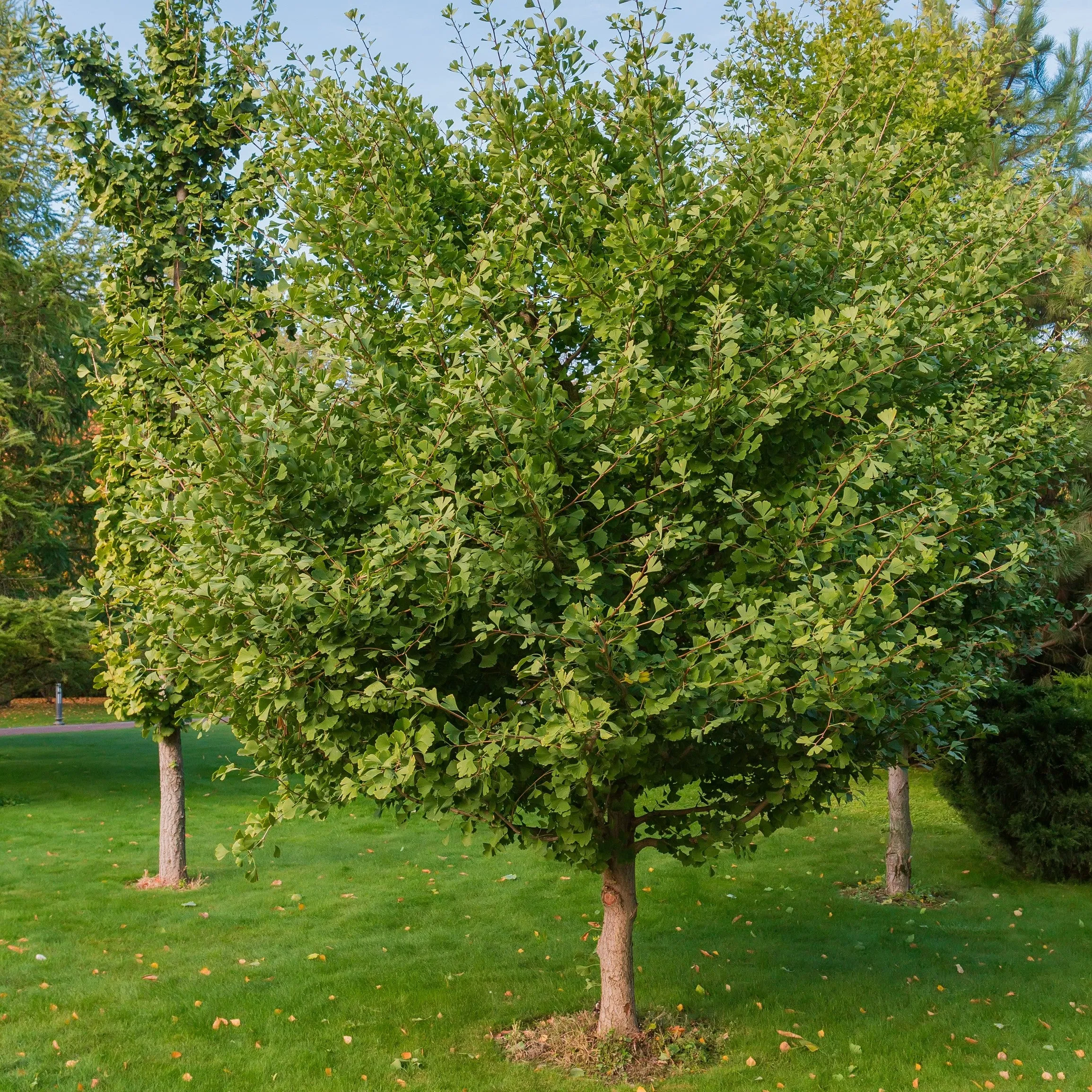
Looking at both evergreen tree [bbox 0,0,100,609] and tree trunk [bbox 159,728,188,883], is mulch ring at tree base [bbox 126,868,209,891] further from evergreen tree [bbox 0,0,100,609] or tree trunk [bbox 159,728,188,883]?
evergreen tree [bbox 0,0,100,609]

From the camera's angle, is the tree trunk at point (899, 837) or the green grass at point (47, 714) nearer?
the tree trunk at point (899, 837)

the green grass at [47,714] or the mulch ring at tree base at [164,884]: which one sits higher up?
the green grass at [47,714]

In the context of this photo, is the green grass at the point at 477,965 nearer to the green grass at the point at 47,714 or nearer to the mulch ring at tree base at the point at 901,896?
the mulch ring at tree base at the point at 901,896

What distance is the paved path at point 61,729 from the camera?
29062 mm

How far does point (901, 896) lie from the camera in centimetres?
1191

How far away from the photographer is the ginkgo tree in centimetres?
507

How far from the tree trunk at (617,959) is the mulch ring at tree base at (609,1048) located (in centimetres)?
12

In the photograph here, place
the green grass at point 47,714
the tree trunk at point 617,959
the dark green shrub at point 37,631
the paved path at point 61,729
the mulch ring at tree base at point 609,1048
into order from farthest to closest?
1. the green grass at point 47,714
2. the paved path at point 61,729
3. the dark green shrub at point 37,631
4. the tree trunk at point 617,959
5. the mulch ring at tree base at point 609,1048

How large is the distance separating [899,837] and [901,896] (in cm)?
71

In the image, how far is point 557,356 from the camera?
6691 mm

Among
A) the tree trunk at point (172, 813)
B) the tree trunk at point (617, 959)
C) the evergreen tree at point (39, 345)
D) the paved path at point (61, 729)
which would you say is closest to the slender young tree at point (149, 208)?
the tree trunk at point (172, 813)

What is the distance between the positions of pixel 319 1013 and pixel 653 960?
323 centimetres

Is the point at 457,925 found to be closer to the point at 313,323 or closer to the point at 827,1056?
the point at 827,1056

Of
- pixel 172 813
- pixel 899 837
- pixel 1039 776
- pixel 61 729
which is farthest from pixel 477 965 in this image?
pixel 61 729
